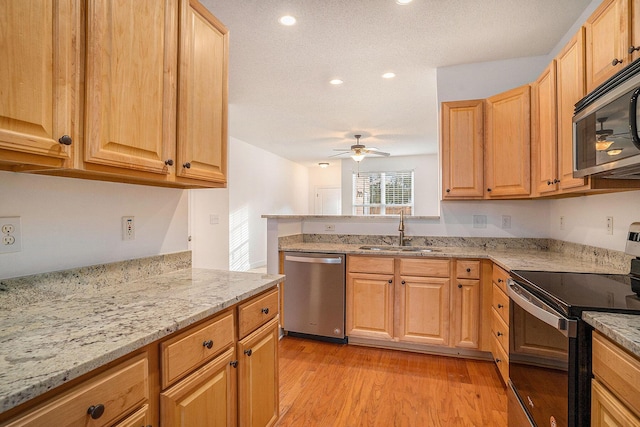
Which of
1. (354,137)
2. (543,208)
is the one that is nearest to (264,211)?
(354,137)

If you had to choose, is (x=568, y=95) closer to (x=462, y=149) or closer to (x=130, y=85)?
(x=462, y=149)

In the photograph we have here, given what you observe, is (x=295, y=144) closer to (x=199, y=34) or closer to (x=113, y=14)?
(x=199, y=34)

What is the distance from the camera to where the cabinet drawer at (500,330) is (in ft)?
6.84

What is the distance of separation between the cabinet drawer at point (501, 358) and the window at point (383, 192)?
18.7 feet

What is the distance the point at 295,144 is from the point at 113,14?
17.9 feet

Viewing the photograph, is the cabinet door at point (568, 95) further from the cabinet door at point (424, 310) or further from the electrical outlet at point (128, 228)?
the electrical outlet at point (128, 228)

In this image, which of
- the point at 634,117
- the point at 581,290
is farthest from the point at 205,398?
the point at 634,117

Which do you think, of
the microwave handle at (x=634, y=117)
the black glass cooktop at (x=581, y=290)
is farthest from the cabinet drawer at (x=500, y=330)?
the microwave handle at (x=634, y=117)

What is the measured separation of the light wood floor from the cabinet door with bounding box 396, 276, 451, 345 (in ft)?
0.61

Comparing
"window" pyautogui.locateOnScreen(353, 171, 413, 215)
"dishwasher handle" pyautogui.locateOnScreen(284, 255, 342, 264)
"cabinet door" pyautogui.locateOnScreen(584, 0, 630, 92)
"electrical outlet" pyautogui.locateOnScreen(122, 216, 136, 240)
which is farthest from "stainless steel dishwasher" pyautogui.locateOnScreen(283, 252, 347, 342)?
"window" pyautogui.locateOnScreen(353, 171, 413, 215)

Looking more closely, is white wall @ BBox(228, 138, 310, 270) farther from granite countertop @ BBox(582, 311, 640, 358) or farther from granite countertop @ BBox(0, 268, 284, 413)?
granite countertop @ BBox(582, 311, 640, 358)

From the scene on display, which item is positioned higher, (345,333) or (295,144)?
(295,144)

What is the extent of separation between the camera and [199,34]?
156 cm

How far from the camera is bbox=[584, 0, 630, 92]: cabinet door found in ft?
4.50
